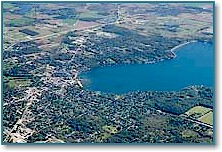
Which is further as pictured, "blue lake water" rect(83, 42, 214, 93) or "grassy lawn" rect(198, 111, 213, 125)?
"blue lake water" rect(83, 42, 214, 93)

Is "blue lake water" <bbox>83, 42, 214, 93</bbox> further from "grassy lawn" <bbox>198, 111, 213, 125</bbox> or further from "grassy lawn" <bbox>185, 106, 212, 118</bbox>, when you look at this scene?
"grassy lawn" <bbox>198, 111, 213, 125</bbox>

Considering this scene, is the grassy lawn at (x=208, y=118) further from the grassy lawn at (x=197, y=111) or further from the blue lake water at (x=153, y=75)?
the blue lake water at (x=153, y=75)

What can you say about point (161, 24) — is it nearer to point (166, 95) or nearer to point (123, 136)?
point (166, 95)

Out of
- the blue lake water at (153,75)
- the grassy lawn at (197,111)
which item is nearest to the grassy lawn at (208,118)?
the grassy lawn at (197,111)

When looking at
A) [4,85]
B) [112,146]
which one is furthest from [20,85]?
[112,146]

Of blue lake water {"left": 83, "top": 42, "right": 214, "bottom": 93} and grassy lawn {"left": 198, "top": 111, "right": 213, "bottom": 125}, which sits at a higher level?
blue lake water {"left": 83, "top": 42, "right": 214, "bottom": 93}

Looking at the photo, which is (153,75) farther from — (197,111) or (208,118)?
(208,118)

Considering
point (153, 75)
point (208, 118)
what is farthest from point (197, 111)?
point (153, 75)

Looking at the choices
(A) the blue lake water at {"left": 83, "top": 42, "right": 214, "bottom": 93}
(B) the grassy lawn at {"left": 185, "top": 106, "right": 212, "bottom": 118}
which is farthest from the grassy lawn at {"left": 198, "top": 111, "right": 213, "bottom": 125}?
(A) the blue lake water at {"left": 83, "top": 42, "right": 214, "bottom": 93}
